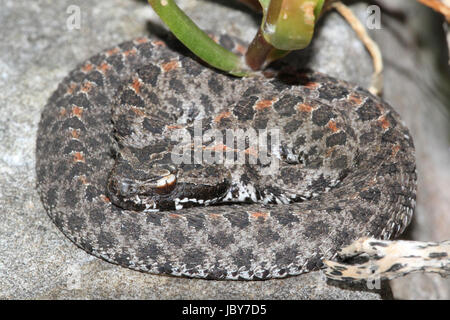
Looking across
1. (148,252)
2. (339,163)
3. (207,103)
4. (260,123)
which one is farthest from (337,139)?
(148,252)

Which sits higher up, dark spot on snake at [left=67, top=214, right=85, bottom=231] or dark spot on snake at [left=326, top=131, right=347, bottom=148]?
dark spot on snake at [left=326, top=131, right=347, bottom=148]

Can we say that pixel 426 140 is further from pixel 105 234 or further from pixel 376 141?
pixel 105 234

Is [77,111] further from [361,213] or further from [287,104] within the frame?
[361,213]

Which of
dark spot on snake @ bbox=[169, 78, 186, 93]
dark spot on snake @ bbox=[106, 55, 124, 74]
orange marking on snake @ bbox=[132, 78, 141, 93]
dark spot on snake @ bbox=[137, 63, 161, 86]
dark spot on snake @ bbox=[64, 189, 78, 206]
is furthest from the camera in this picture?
dark spot on snake @ bbox=[106, 55, 124, 74]

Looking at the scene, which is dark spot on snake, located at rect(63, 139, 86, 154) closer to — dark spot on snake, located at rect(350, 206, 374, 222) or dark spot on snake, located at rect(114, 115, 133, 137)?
dark spot on snake, located at rect(114, 115, 133, 137)

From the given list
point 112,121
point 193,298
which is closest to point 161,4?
point 112,121

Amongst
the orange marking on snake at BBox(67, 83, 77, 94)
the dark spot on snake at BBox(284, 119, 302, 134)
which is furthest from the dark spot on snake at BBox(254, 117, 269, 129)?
the orange marking on snake at BBox(67, 83, 77, 94)
